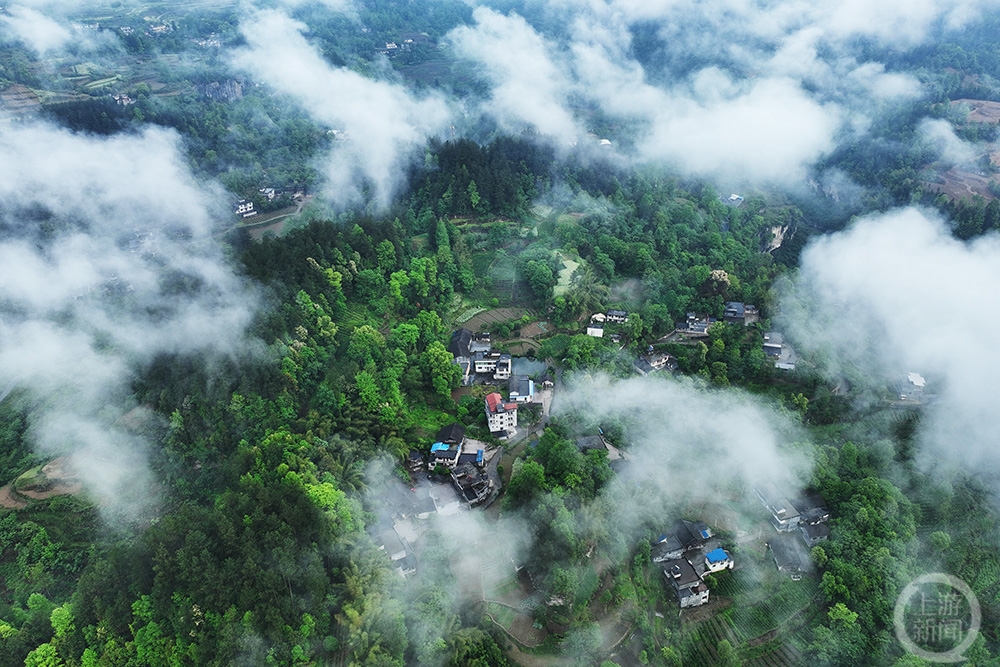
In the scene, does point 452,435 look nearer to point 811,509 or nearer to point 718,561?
point 718,561

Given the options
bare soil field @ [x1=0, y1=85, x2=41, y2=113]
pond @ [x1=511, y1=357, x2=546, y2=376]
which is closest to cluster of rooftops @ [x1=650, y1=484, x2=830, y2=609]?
pond @ [x1=511, y1=357, x2=546, y2=376]

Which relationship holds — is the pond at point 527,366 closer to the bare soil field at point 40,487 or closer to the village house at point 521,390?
the village house at point 521,390

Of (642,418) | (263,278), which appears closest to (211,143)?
(263,278)

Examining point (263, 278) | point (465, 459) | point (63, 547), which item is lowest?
point (63, 547)

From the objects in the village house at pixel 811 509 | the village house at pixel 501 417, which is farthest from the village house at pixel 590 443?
the village house at pixel 811 509

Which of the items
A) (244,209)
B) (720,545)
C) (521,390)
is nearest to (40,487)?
(521,390)

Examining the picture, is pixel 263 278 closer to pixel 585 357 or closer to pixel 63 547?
pixel 63 547
